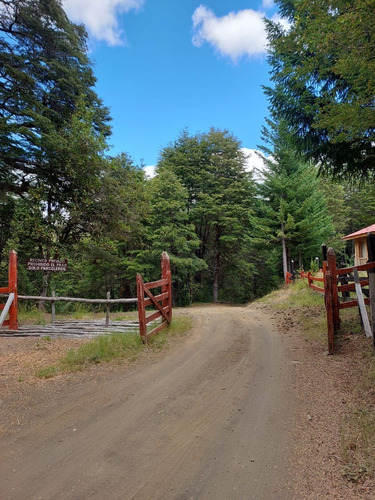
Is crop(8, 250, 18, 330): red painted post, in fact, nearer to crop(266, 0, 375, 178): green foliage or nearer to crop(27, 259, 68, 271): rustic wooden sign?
crop(27, 259, 68, 271): rustic wooden sign

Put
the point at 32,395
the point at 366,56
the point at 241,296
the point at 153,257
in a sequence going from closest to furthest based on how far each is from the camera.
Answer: the point at 366,56 < the point at 32,395 < the point at 153,257 < the point at 241,296

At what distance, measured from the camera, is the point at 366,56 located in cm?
402

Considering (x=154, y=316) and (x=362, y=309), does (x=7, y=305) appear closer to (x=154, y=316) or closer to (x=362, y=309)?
(x=154, y=316)

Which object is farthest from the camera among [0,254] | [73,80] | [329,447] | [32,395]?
[0,254]

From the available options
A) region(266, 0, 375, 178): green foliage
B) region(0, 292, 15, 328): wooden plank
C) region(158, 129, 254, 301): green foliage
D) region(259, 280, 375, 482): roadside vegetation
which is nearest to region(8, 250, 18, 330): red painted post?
region(0, 292, 15, 328): wooden plank

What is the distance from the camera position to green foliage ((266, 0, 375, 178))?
402 cm

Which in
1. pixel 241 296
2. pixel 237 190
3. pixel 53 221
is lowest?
pixel 241 296

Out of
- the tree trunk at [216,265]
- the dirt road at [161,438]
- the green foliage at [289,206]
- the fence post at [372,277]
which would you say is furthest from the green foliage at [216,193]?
the dirt road at [161,438]

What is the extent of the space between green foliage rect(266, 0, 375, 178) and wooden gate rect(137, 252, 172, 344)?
483 centimetres

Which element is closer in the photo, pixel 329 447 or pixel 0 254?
pixel 329 447

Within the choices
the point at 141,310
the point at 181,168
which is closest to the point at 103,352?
the point at 141,310

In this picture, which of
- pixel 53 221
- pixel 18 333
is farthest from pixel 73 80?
pixel 18 333

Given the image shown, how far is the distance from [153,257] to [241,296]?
13913 mm

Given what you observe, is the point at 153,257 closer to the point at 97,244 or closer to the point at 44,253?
the point at 97,244
